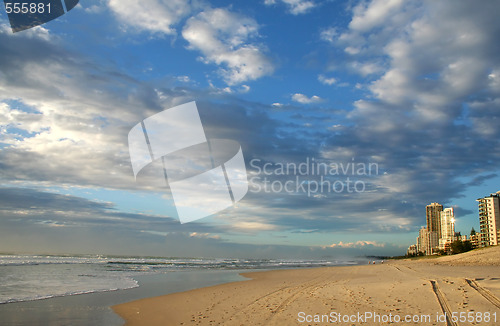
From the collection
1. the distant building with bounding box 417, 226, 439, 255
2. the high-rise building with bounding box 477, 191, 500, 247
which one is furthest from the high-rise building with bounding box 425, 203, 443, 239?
the high-rise building with bounding box 477, 191, 500, 247

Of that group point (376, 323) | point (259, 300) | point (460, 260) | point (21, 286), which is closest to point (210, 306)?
point (259, 300)

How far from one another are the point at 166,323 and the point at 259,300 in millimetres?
4396

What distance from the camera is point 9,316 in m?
10.8

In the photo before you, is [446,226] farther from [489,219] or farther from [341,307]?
[341,307]

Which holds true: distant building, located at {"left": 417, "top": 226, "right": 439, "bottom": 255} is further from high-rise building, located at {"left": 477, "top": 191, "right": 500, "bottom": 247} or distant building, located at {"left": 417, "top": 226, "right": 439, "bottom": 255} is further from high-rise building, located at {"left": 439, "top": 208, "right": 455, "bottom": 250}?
high-rise building, located at {"left": 477, "top": 191, "right": 500, "bottom": 247}

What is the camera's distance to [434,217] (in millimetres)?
167500

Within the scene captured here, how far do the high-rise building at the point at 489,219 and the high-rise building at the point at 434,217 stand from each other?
128ft

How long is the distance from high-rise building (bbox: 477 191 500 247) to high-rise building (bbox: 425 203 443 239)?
128ft

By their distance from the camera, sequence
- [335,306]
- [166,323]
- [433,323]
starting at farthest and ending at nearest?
[335,306] → [166,323] → [433,323]

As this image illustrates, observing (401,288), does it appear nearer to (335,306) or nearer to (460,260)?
(335,306)

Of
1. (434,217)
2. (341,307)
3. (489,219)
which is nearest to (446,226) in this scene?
(434,217)

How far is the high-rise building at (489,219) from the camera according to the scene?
11638 cm

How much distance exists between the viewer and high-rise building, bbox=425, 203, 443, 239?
6467 inches

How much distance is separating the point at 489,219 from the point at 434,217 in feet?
158
